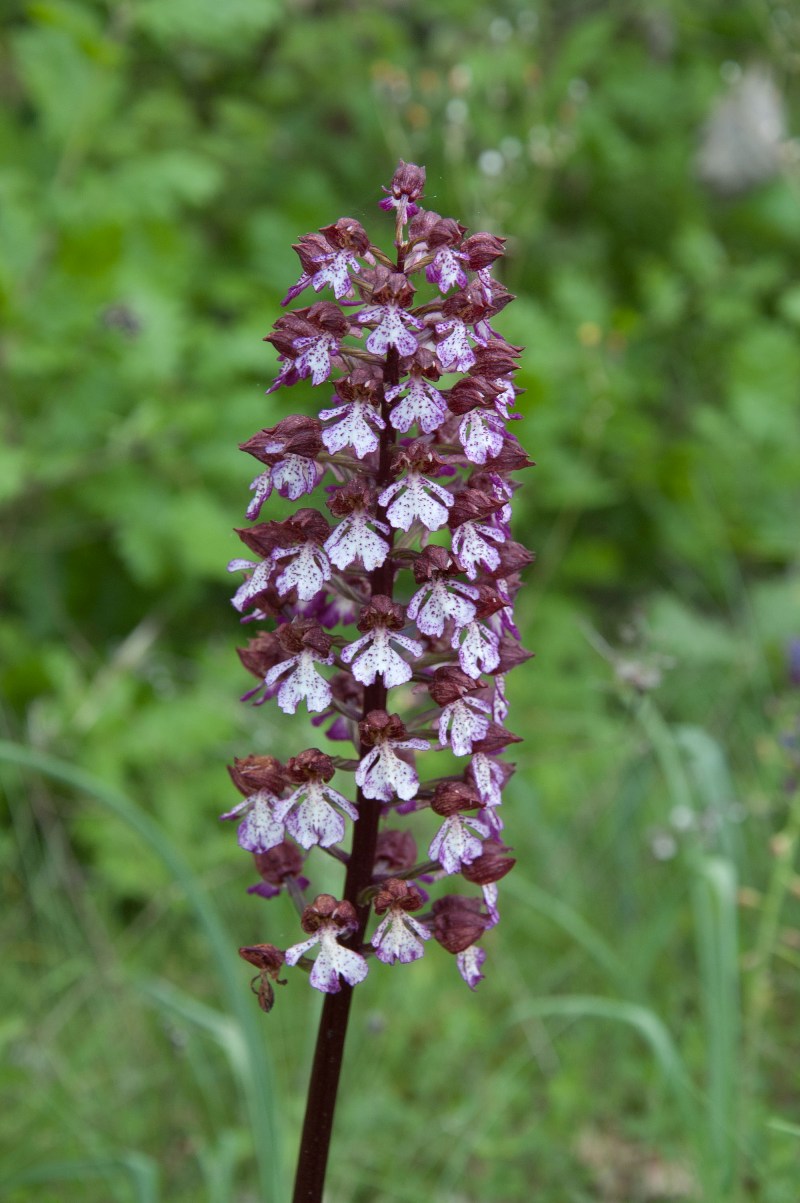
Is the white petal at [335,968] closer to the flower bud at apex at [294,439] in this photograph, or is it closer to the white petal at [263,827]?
the white petal at [263,827]

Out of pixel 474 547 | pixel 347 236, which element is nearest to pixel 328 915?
pixel 474 547

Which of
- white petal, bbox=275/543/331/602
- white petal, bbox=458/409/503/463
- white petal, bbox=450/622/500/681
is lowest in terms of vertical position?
white petal, bbox=450/622/500/681

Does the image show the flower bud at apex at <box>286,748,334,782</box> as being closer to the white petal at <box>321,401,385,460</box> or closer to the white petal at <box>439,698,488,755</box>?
the white petal at <box>439,698,488,755</box>

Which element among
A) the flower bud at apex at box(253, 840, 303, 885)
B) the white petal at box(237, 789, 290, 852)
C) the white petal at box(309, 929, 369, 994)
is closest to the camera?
the white petal at box(309, 929, 369, 994)

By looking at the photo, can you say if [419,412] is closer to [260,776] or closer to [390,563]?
[390,563]

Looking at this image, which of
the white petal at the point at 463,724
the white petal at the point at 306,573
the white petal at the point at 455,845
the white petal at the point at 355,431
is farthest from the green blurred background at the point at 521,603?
the white petal at the point at 355,431

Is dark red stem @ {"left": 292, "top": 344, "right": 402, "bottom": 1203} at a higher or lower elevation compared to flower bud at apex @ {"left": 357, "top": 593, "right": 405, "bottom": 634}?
lower

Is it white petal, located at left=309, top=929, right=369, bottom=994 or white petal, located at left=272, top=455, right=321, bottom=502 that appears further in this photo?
white petal, located at left=272, top=455, right=321, bottom=502

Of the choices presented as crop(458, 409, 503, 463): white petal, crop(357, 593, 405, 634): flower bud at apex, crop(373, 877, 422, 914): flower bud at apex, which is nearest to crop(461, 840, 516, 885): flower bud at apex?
crop(373, 877, 422, 914): flower bud at apex

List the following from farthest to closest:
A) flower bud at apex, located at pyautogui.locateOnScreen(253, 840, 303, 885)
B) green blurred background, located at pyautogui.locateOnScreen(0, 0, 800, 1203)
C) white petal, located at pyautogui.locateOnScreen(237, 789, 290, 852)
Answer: green blurred background, located at pyautogui.locateOnScreen(0, 0, 800, 1203) → flower bud at apex, located at pyautogui.locateOnScreen(253, 840, 303, 885) → white petal, located at pyautogui.locateOnScreen(237, 789, 290, 852)
